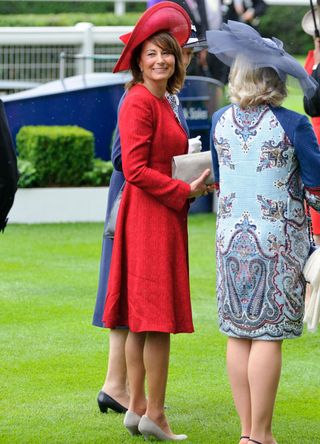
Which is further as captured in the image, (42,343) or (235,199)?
(42,343)

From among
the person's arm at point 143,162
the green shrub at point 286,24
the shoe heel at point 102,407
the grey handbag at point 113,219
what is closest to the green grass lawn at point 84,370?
the shoe heel at point 102,407

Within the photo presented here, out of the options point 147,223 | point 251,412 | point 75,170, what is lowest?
point 75,170

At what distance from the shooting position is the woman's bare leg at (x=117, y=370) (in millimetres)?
5863

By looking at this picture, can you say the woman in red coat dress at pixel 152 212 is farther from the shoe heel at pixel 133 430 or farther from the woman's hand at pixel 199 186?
the shoe heel at pixel 133 430

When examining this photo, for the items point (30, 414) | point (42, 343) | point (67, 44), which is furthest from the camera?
point (67, 44)

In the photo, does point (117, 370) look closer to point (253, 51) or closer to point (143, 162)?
point (143, 162)

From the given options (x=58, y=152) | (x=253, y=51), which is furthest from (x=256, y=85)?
(x=58, y=152)

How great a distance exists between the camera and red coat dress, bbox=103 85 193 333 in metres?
5.23

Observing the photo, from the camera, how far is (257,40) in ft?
16.4

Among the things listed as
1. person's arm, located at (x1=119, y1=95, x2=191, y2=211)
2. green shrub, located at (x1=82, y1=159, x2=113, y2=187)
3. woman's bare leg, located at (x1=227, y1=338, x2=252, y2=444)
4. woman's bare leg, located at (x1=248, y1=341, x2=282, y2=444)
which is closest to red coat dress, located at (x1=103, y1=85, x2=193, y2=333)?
person's arm, located at (x1=119, y1=95, x2=191, y2=211)

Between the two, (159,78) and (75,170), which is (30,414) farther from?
(75,170)

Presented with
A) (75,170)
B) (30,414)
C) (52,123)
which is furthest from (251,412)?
(52,123)

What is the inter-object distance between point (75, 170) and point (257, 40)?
7817 millimetres

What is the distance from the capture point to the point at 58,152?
1264 cm
